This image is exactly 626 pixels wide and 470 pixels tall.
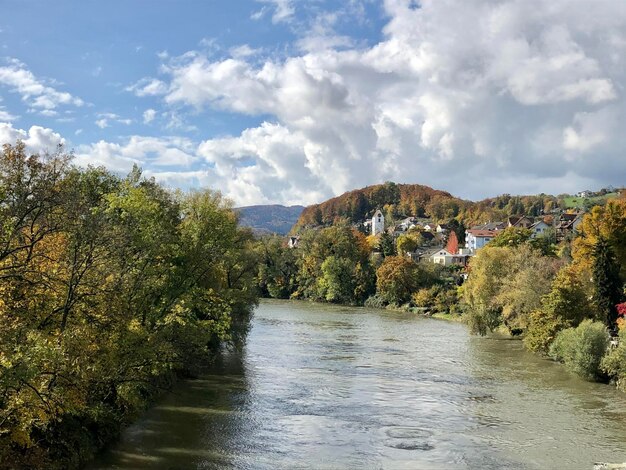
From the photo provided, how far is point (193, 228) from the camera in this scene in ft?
96.7

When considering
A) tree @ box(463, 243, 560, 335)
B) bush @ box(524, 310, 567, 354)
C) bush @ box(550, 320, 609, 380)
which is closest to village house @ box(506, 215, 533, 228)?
tree @ box(463, 243, 560, 335)

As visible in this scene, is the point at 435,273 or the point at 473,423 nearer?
the point at 473,423

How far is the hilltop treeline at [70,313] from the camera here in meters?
14.7

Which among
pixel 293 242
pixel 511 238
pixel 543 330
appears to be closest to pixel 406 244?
pixel 293 242

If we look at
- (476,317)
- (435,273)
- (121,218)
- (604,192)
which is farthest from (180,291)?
(604,192)

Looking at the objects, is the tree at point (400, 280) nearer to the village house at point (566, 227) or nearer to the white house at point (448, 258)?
the white house at point (448, 258)

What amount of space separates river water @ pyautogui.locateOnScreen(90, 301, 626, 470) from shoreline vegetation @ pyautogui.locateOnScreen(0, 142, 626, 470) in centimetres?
162

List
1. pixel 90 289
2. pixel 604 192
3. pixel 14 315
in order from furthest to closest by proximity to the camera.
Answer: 1. pixel 604 192
2. pixel 90 289
3. pixel 14 315

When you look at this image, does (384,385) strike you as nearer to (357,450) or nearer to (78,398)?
(357,450)

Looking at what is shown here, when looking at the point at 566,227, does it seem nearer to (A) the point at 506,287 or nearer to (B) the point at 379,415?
(A) the point at 506,287

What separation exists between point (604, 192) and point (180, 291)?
655ft

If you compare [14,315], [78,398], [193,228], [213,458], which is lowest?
[213,458]

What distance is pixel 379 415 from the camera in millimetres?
26031

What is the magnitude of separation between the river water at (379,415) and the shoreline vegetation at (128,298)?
1.62 metres
